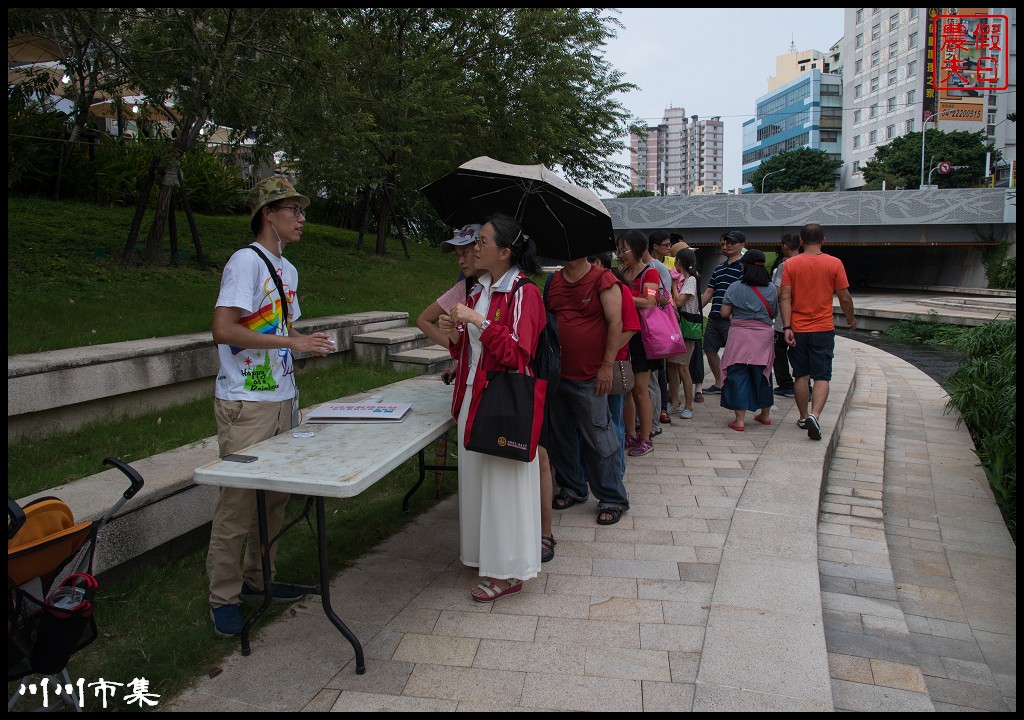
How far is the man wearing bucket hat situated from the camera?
10.5 feet

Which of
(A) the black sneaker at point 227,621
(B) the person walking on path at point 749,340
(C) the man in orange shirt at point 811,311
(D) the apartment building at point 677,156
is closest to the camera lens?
(A) the black sneaker at point 227,621

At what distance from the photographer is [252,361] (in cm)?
329

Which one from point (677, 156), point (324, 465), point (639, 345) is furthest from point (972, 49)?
point (677, 156)

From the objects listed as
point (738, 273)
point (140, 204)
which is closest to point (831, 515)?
point (738, 273)

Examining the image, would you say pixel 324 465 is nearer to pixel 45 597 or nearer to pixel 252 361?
pixel 252 361

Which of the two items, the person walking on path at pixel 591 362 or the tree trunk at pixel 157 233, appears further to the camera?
the tree trunk at pixel 157 233

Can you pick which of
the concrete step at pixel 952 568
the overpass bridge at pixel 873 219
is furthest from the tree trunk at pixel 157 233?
the overpass bridge at pixel 873 219

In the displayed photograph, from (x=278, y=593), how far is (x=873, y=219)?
3374 cm

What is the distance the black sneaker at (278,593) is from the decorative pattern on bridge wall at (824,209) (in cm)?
3076

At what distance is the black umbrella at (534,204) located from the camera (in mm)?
4145

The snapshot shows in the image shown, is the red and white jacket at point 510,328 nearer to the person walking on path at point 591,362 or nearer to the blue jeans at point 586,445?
the person walking on path at point 591,362

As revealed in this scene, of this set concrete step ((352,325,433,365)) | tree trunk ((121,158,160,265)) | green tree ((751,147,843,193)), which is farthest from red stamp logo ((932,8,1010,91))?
tree trunk ((121,158,160,265))

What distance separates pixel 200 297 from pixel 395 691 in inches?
267

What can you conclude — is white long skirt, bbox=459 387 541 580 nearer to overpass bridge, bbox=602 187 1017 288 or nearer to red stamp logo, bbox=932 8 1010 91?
overpass bridge, bbox=602 187 1017 288
